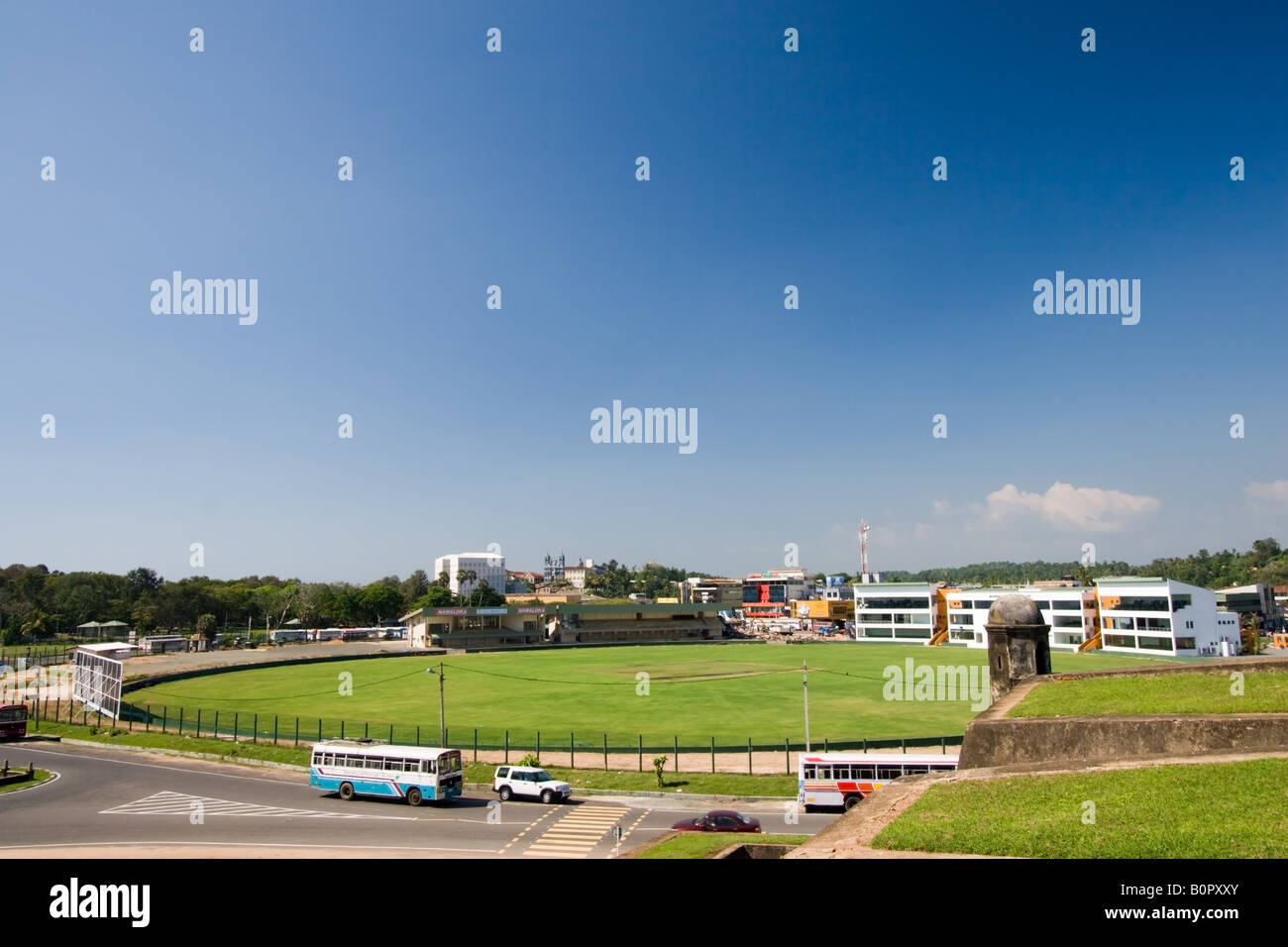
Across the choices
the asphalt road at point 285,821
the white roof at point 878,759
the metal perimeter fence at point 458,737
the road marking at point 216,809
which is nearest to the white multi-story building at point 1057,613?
the metal perimeter fence at point 458,737

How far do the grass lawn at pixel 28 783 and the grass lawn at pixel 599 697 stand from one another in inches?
548

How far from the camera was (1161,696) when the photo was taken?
21625 millimetres

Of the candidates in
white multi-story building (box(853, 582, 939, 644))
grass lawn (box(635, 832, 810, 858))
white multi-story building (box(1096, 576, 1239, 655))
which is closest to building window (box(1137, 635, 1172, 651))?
white multi-story building (box(1096, 576, 1239, 655))

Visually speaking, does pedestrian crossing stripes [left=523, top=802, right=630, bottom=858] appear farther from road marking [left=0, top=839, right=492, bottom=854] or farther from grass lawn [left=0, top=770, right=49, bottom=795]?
grass lawn [left=0, top=770, right=49, bottom=795]

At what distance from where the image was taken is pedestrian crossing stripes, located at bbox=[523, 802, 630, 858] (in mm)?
23859

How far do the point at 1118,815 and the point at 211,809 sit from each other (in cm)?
3099

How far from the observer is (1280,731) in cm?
1562

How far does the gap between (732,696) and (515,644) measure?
68364mm

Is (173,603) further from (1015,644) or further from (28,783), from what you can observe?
(1015,644)

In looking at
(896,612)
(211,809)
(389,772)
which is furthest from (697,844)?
(896,612)
